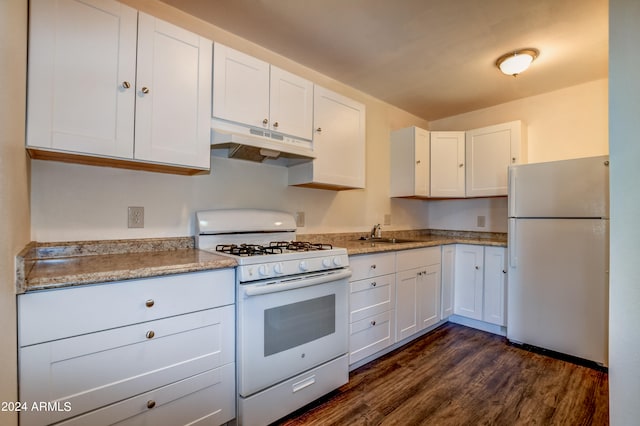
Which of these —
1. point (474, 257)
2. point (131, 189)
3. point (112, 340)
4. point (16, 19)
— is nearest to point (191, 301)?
point (112, 340)

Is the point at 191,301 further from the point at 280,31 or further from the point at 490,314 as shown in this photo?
the point at 490,314

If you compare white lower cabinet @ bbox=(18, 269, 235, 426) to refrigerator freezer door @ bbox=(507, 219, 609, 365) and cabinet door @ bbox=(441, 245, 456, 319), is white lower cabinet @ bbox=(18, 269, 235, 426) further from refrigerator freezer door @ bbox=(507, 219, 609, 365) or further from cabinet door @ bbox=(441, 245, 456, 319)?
refrigerator freezer door @ bbox=(507, 219, 609, 365)

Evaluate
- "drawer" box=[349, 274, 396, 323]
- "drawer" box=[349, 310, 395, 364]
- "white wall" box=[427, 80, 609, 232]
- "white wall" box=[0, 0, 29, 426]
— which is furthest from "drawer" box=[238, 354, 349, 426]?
"white wall" box=[427, 80, 609, 232]

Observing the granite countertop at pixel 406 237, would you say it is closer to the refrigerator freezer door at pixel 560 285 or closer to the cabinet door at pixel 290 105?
the refrigerator freezer door at pixel 560 285

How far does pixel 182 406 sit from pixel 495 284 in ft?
9.06

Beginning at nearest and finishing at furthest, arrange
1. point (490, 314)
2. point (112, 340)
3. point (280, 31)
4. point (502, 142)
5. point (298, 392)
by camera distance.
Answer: point (112, 340)
point (298, 392)
point (280, 31)
point (490, 314)
point (502, 142)

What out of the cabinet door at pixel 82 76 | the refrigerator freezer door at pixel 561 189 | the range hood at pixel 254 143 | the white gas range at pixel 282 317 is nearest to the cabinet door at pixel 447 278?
the refrigerator freezer door at pixel 561 189

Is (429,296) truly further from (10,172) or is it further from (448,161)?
(10,172)

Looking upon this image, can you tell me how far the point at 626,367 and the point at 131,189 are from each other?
2.24 m

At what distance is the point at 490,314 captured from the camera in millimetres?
2854

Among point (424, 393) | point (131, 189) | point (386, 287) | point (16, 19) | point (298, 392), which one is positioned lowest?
point (424, 393)

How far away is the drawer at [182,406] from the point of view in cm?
115

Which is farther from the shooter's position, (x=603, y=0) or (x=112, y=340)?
(x=603, y=0)

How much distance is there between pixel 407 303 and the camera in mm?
2535
